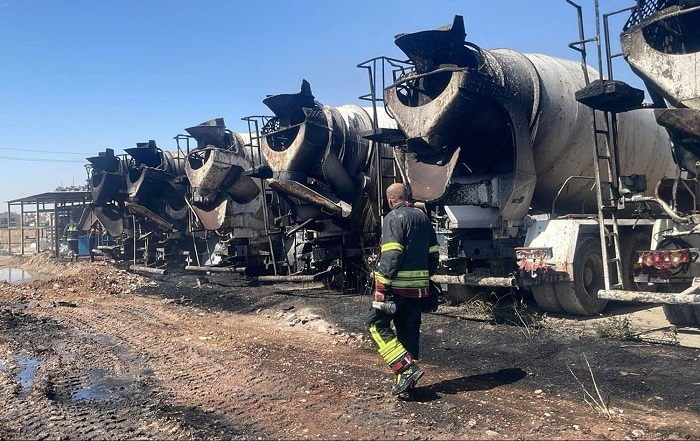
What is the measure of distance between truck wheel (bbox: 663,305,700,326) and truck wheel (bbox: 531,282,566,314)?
1116 mm

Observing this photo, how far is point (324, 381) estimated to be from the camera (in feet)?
14.3

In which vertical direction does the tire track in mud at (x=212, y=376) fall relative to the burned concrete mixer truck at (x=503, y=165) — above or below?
below

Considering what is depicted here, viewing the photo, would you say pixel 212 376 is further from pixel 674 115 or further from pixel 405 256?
pixel 674 115

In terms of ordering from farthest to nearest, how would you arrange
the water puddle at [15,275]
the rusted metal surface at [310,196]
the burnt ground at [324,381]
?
the water puddle at [15,275] → the rusted metal surface at [310,196] → the burnt ground at [324,381]

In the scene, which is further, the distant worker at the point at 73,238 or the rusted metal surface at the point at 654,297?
the distant worker at the point at 73,238

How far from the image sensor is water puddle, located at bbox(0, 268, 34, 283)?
48.8 ft

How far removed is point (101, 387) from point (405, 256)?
8.35 feet

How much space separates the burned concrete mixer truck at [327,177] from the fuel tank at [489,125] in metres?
1.74

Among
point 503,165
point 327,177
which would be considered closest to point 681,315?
point 503,165

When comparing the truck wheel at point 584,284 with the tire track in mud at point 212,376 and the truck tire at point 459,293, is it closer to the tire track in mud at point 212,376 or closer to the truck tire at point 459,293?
the truck tire at point 459,293

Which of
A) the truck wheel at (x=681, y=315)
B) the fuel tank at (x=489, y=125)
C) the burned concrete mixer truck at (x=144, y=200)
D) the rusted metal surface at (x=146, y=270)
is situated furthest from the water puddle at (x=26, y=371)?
the burned concrete mixer truck at (x=144, y=200)

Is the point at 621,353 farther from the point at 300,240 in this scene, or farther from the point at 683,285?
the point at 300,240

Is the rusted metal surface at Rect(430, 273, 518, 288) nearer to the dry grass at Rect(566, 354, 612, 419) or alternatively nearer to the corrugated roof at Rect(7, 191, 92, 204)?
the dry grass at Rect(566, 354, 612, 419)

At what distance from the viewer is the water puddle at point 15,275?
1488 cm
